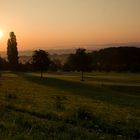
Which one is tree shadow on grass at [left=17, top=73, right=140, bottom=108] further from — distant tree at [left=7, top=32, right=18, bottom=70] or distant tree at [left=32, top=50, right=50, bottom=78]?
distant tree at [left=7, top=32, right=18, bottom=70]

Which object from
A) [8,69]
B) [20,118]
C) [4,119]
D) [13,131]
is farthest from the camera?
[8,69]

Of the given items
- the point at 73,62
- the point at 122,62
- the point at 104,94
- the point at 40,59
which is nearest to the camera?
the point at 104,94

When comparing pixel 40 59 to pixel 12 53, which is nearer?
pixel 40 59

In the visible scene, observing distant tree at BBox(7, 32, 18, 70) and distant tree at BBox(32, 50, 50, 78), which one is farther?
distant tree at BBox(7, 32, 18, 70)

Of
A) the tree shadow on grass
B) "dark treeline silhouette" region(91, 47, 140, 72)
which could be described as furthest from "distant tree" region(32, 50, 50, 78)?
the tree shadow on grass

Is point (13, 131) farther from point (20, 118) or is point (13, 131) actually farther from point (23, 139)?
point (20, 118)

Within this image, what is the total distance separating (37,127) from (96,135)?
5.81ft

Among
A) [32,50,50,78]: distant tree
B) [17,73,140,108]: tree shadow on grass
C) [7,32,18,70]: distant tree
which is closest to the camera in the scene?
[17,73,140,108]: tree shadow on grass

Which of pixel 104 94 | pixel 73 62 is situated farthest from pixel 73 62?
pixel 104 94

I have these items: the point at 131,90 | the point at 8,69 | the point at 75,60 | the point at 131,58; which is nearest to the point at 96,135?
the point at 131,90

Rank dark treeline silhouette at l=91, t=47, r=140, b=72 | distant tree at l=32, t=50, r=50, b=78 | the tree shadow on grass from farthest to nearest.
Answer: dark treeline silhouette at l=91, t=47, r=140, b=72, distant tree at l=32, t=50, r=50, b=78, the tree shadow on grass

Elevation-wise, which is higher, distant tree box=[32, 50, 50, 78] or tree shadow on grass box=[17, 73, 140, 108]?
distant tree box=[32, 50, 50, 78]

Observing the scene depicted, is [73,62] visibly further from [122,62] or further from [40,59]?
[122,62]

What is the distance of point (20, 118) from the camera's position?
12.4m
